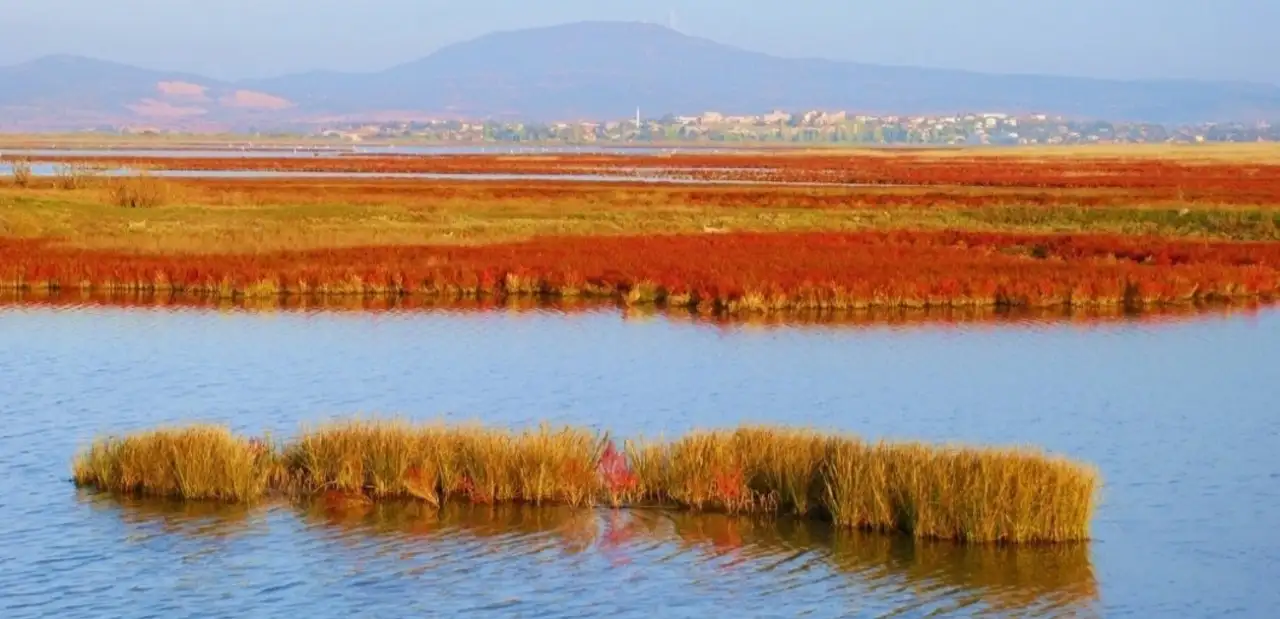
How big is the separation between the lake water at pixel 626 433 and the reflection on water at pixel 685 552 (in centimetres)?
3

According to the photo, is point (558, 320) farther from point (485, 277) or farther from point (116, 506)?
point (116, 506)

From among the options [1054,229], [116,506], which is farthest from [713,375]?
[1054,229]

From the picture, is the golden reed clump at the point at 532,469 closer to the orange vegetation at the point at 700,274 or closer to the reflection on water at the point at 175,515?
the reflection on water at the point at 175,515

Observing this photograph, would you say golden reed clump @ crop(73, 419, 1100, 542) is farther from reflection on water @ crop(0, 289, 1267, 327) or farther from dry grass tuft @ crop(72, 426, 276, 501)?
reflection on water @ crop(0, 289, 1267, 327)

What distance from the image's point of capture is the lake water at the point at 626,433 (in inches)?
523

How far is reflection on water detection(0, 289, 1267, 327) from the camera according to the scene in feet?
104

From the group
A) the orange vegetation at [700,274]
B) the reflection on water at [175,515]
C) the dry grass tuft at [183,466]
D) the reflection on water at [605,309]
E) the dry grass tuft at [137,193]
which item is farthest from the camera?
the dry grass tuft at [137,193]

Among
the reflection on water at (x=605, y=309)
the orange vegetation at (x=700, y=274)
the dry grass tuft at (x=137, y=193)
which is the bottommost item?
the reflection on water at (x=605, y=309)

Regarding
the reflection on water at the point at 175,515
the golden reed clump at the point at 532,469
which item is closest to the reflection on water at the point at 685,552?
the reflection on water at the point at 175,515

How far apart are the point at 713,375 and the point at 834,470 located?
929 cm

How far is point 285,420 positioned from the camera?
20062mm

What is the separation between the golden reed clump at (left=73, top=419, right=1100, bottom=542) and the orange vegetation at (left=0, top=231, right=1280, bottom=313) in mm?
16896

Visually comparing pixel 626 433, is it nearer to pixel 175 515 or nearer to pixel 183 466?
pixel 183 466

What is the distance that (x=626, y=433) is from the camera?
763 inches
